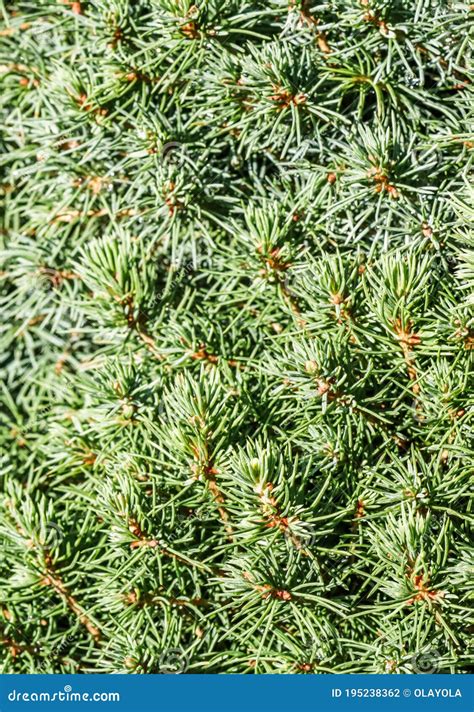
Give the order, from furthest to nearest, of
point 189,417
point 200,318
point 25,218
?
point 25,218 < point 200,318 < point 189,417

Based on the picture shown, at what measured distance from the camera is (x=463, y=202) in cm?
66

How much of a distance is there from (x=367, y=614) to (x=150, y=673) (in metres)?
0.19

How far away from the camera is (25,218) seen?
901 mm

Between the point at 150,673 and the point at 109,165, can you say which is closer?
the point at 150,673

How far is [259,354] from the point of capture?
0.75 m

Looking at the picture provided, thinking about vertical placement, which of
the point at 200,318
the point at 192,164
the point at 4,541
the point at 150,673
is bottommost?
the point at 150,673

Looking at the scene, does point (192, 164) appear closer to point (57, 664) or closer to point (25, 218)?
point (25, 218)

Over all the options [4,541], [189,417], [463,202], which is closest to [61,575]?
[4,541]

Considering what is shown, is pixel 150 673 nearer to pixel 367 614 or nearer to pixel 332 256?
pixel 367 614

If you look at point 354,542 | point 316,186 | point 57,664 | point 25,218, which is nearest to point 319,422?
point 354,542

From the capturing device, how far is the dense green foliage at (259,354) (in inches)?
25.2

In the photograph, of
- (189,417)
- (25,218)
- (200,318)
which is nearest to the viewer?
(189,417)

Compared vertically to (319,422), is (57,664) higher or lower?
lower

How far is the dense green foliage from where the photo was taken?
25.2 inches
